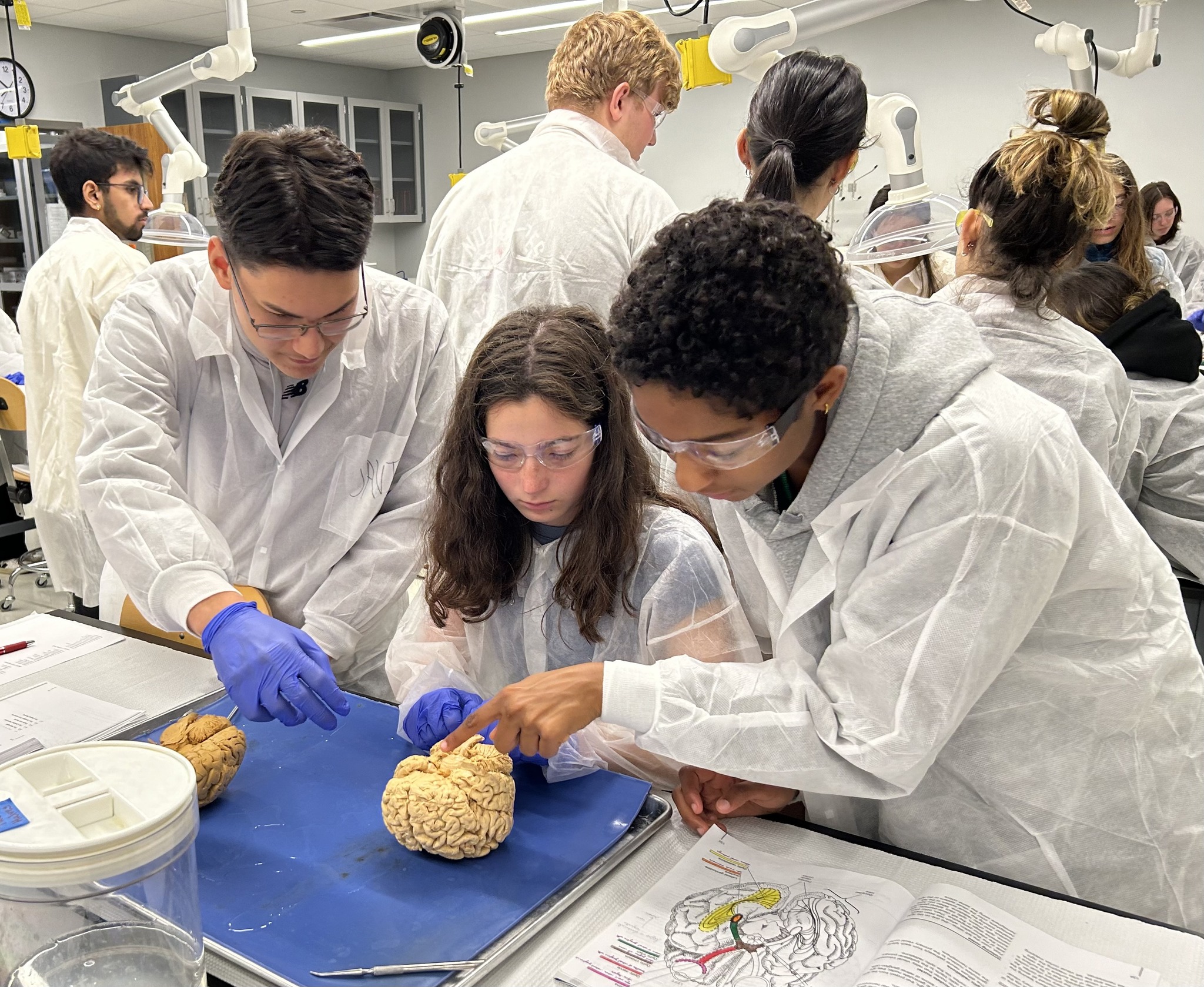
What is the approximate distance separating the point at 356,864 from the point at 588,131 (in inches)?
70.3

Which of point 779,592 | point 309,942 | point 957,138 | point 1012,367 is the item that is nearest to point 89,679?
point 309,942

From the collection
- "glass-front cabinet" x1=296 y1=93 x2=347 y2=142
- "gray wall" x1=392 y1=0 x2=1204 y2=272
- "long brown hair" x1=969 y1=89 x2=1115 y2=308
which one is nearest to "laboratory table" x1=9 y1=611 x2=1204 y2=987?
"long brown hair" x1=969 y1=89 x2=1115 y2=308

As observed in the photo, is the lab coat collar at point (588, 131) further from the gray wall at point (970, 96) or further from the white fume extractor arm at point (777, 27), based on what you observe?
the gray wall at point (970, 96)

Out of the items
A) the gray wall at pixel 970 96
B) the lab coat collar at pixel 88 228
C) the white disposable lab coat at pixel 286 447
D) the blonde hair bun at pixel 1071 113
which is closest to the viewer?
the white disposable lab coat at pixel 286 447

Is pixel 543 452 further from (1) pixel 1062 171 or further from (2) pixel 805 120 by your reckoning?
(1) pixel 1062 171

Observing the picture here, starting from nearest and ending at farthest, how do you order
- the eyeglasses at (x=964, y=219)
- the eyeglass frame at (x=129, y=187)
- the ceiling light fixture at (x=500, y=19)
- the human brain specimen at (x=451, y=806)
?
the human brain specimen at (x=451, y=806) < the eyeglasses at (x=964, y=219) < the eyeglass frame at (x=129, y=187) < the ceiling light fixture at (x=500, y=19)

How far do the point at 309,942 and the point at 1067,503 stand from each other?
2.78 ft

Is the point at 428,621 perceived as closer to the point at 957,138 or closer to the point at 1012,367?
the point at 1012,367

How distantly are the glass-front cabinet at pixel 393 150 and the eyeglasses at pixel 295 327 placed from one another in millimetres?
7762

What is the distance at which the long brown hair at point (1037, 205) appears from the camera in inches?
74.2

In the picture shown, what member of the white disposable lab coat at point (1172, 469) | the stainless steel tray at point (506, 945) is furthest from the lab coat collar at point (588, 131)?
the stainless steel tray at point (506, 945)

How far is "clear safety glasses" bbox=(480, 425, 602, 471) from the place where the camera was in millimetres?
1412

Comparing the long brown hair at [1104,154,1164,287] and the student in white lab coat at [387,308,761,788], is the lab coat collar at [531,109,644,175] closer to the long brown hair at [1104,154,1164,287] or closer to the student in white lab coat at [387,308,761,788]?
the student in white lab coat at [387,308,761,788]

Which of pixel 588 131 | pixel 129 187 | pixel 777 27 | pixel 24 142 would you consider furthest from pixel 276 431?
pixel 24 142
